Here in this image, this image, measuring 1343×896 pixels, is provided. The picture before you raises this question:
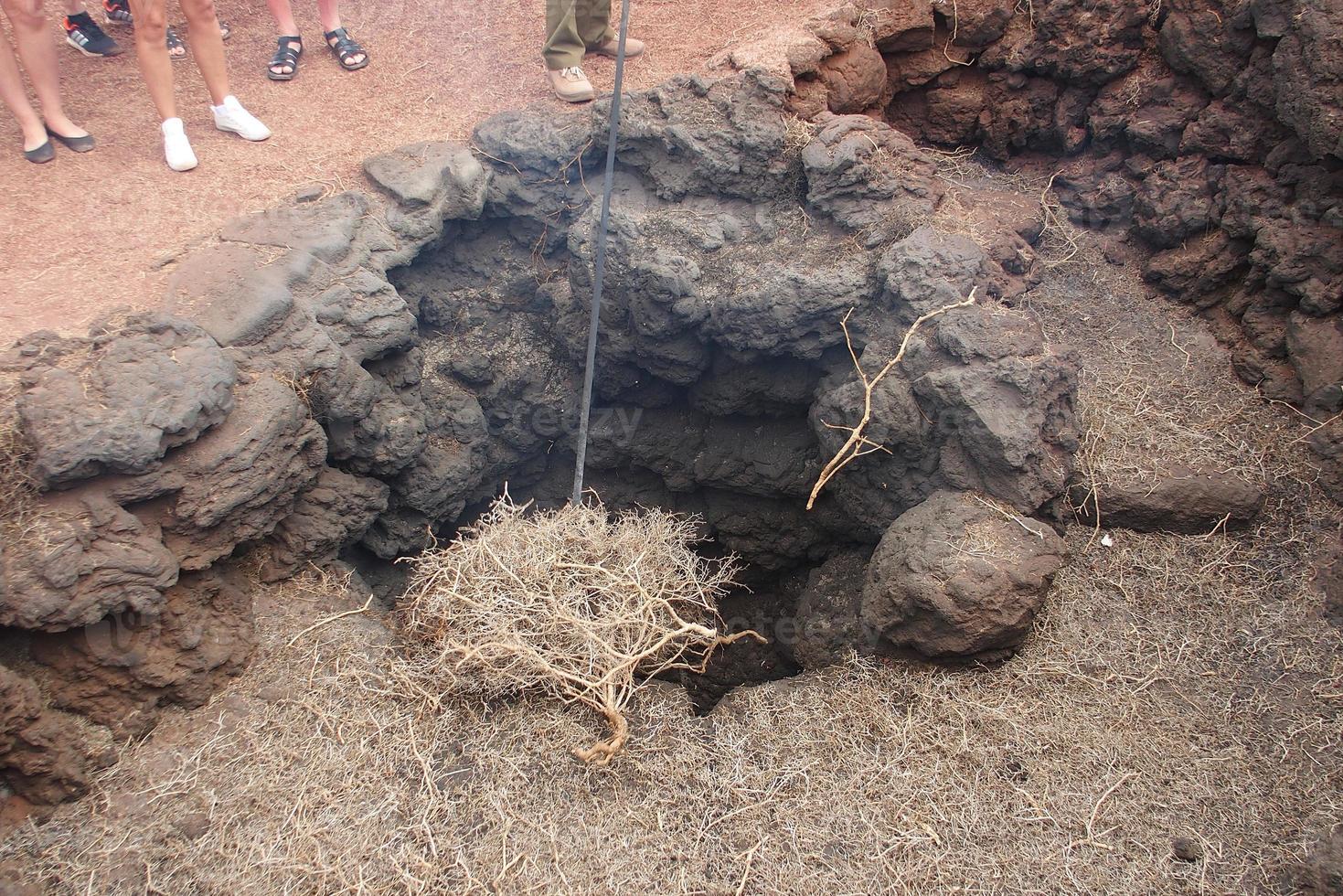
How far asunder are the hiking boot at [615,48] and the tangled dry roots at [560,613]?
301cm

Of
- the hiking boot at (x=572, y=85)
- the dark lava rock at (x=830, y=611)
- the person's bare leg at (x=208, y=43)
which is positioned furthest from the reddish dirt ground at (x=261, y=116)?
the dark lava rock at (x=830, y=611)

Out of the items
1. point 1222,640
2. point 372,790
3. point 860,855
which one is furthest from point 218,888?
point 1222,640

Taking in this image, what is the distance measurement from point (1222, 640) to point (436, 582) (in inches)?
128

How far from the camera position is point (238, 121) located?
16.1 feet

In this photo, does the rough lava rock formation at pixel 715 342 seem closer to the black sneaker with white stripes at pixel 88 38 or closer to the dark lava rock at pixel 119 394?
the dark lava rock at pixel 119 394

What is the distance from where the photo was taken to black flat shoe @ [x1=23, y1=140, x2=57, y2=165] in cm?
461

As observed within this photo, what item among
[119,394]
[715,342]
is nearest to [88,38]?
[119,394]

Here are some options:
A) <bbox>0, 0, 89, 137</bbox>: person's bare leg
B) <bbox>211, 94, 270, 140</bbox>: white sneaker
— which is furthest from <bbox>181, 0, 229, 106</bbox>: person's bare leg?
<bbox>0, 0, 89, 137</bbox>: person's bare leg

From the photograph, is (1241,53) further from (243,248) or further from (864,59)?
(243,248)

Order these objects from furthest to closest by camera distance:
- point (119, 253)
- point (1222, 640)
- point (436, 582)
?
point (119, 253) → point (436, 582) → point (1222, 640)

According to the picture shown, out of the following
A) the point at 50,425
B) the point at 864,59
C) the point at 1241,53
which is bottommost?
the point at 50,425

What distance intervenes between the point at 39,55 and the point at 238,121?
0.91 m

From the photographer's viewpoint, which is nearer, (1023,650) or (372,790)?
(372,790)

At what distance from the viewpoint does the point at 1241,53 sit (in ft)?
14.2
